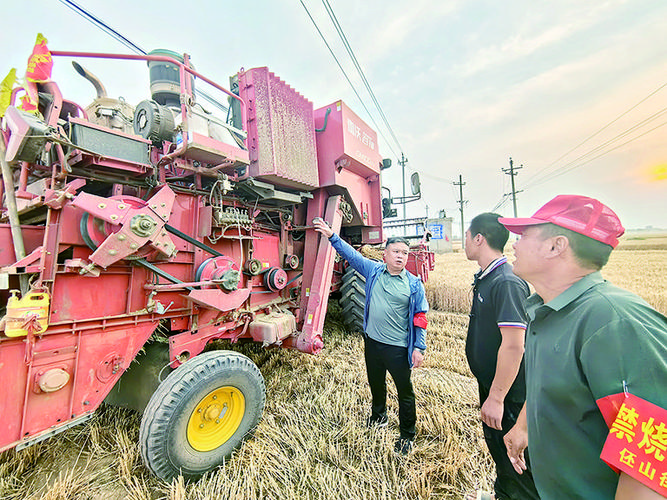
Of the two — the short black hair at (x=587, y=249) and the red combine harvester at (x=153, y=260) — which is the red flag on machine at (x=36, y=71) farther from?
the short black hair at (x=587, y=249)

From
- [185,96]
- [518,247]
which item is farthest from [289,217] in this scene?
[518,247]

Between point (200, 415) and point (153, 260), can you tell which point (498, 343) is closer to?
point (200, 415)

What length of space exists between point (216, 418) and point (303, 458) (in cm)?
78

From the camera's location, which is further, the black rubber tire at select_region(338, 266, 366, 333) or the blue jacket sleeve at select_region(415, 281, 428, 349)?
the black rubber tire at select_region(338, 266, 366, 333)

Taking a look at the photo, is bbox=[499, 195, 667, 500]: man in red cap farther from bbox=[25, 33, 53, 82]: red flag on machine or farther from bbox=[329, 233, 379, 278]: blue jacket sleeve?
bbox=[25, 33, 53, 82]: red flag on machine

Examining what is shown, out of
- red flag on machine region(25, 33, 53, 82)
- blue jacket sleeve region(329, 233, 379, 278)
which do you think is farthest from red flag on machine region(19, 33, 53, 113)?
blue jacket sleeve region(329, 233, 379, 278)

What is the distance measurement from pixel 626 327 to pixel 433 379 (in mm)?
3026

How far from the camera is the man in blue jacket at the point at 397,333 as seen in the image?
7.92 ft

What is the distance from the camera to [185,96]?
2.20 metres

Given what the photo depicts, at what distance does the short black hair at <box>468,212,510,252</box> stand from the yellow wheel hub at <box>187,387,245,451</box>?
7.57 feet

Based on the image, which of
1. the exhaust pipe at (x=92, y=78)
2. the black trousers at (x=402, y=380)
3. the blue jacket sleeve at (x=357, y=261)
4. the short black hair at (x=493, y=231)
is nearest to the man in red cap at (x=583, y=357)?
the short black hair at (x=493, y=231)

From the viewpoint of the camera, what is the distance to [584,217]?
983 mm

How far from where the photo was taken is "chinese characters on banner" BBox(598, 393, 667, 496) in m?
0.64

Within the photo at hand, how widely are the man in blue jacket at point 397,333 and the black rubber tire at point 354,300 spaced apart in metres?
1.86
